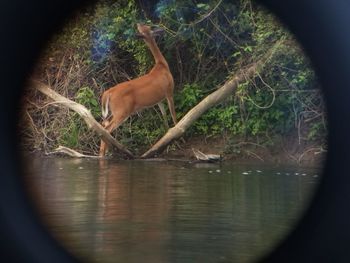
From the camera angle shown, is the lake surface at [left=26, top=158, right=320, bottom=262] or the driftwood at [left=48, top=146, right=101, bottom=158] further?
the driftwood at [left=48, top=146, right=101, bottom=158]

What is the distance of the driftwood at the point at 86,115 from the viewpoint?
3084 mm

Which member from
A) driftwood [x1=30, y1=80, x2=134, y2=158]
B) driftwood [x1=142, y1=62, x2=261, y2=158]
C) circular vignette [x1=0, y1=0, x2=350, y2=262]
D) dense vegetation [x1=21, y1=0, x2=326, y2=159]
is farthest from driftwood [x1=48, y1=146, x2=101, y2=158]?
circular vignette [x1=0, y1=0, x2=350, y2=262]

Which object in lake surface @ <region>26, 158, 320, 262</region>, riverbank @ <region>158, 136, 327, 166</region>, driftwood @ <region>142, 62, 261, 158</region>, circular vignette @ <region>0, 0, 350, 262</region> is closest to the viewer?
circular vignette @ <region>0, 0, 350, 262</region>

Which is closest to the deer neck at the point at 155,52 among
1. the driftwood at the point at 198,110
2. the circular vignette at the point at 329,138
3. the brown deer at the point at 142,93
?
the brown deer at the point at 142,93

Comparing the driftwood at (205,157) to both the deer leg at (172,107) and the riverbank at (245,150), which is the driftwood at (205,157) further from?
the deer leg at (172,107)

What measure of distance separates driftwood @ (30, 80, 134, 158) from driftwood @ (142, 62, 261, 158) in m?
0.16

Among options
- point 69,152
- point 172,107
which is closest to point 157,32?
point 172,107

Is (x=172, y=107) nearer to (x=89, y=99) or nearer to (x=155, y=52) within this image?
(x=155, y=52)

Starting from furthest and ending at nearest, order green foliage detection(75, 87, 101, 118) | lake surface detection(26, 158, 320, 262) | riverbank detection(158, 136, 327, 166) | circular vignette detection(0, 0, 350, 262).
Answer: green foliage detection(75, 87, 101, 118), riverbank detection(158, 136, 327, 166), lake surface detection(26, 158, 320, 262), circular vignette detection(0, 0, 350, 262)

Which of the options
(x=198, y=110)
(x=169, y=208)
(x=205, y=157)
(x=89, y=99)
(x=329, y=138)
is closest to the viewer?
(x=329, y=138)

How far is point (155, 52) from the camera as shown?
10.2 feet

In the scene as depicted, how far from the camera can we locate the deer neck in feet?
10.1

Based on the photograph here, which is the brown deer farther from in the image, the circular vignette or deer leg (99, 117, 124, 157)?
the circular vignette

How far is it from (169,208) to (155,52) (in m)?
1.30
